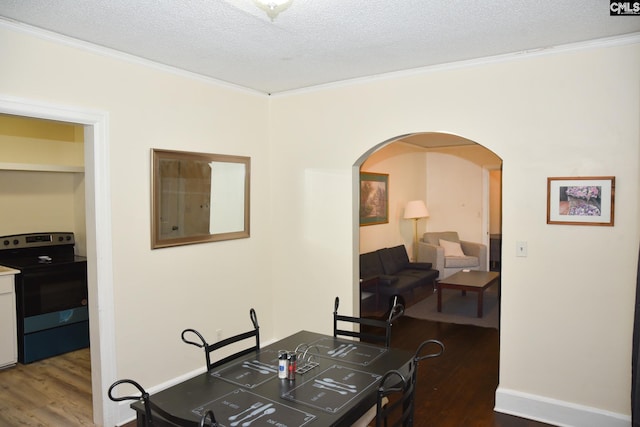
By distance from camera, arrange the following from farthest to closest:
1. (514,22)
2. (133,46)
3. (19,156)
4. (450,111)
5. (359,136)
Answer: (19,156) → (359,136) → (450,111) → (133,46) → (514,22)

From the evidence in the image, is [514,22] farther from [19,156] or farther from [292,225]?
[19,156]

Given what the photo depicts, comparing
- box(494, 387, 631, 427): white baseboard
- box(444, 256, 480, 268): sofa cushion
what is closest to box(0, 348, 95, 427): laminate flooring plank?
box(494, 387, 631, 427): white baseboard

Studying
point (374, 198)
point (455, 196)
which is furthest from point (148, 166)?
point (455, 196)

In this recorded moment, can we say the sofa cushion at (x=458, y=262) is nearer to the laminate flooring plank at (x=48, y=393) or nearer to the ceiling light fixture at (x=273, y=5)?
the laminate flooring plank at (x=48, y=393)

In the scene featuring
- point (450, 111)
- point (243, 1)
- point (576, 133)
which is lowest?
point (576, 133)

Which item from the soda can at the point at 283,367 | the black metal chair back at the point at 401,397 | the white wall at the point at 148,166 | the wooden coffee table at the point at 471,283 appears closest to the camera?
the black metal chair back at the point at 401,397

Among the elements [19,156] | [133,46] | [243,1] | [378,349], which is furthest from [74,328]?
[243,1]

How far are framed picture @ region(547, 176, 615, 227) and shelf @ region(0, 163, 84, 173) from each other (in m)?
4.48

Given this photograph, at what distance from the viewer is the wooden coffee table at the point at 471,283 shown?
5711 millimetres

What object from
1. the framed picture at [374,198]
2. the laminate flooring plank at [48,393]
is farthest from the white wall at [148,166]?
the framed picture at [374,198]

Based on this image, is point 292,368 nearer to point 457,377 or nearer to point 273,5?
point 273,5

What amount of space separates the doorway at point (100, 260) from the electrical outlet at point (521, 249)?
2.82 metres

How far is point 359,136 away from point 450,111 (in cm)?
79

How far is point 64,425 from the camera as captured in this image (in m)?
3.15
